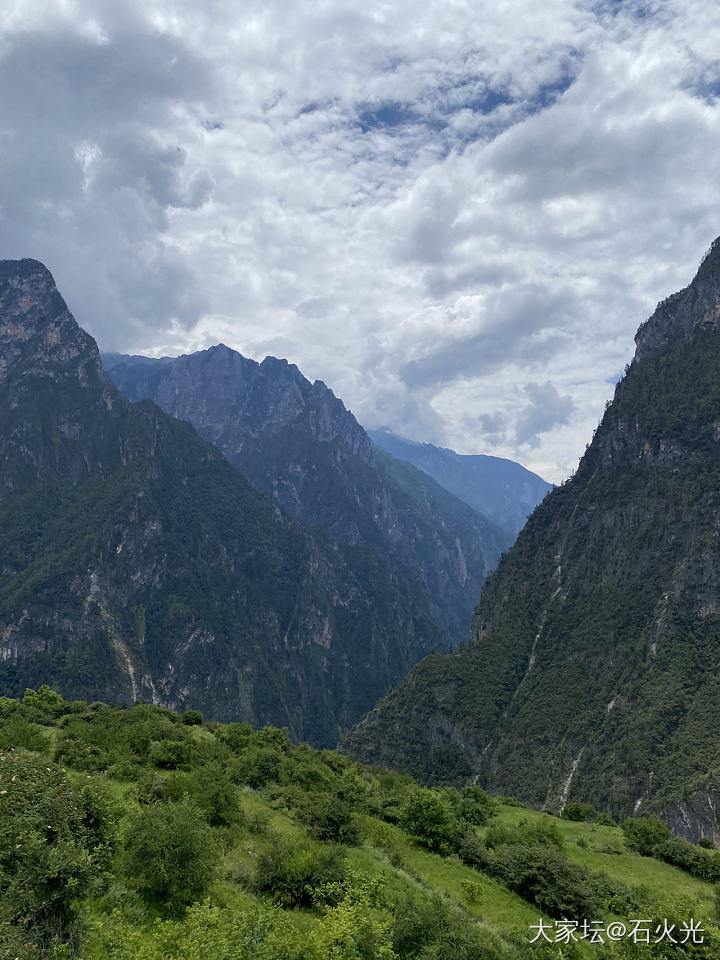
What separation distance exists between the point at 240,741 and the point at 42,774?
28662mm

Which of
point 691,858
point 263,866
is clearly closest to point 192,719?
point 263,866

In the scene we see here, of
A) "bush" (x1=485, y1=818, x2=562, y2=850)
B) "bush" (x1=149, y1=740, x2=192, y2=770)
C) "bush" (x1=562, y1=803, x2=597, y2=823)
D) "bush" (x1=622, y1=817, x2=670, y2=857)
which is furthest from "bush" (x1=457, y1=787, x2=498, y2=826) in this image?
"bush" (x1=149, y1=740, x2=192, y2=770)

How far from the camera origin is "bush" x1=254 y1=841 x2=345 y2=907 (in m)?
22.1

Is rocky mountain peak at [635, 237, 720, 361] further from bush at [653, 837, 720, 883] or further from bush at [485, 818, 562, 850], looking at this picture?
bush at [485, 818, 562, 850]

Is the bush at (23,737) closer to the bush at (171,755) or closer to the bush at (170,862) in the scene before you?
the bush at (171,755)

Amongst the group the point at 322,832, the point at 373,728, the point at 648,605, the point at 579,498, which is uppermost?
the point at 579,498

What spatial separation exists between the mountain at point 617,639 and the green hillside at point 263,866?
247ft

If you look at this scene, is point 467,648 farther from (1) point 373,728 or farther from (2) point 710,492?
(2) point 710,492

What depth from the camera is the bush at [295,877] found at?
22.1m

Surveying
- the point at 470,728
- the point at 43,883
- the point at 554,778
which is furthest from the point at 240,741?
the point at 470,728

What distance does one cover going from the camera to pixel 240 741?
47.1 metres

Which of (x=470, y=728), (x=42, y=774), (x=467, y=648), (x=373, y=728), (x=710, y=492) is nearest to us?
(x=42, y=774)

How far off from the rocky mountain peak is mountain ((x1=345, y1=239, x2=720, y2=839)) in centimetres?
53

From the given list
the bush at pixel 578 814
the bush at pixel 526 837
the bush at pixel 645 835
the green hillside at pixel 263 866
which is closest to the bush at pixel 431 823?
the green hillside at pixel 263 866
